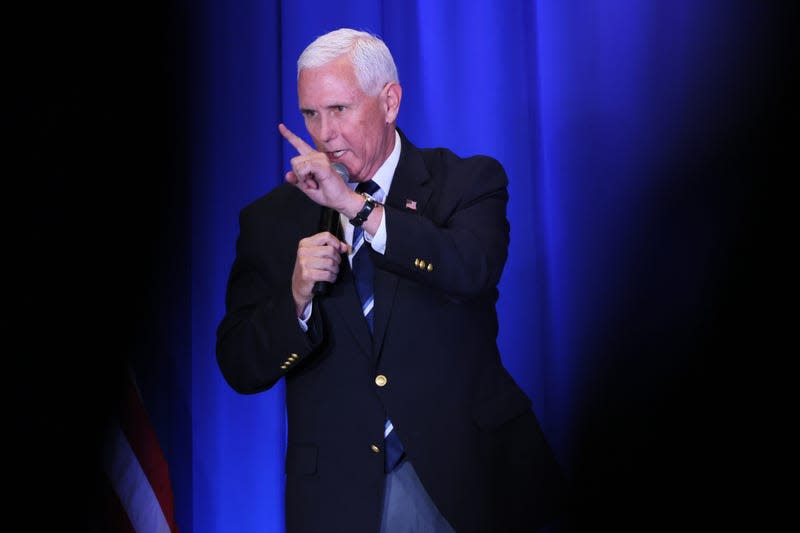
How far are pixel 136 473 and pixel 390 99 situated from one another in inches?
45.1

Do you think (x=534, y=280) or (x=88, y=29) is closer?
(x=88, y=29)

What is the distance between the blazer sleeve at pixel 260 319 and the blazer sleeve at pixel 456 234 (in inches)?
7.2

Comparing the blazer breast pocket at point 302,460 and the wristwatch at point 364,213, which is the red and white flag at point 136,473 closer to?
the blazer breast pocket at point 302,460

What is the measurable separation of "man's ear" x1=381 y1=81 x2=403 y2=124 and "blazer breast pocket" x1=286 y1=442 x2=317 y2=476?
61 centimetres

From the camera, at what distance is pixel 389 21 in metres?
2.66

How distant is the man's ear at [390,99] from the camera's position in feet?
5.88

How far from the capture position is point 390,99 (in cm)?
180

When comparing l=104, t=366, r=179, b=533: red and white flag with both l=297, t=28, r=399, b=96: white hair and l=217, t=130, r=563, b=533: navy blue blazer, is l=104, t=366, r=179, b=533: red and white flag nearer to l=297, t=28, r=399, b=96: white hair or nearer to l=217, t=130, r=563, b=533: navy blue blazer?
l=217, t=130, r=563, b=533: navy blue blazer

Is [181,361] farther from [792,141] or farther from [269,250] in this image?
[792,141]

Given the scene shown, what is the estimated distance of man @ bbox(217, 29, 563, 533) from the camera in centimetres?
156

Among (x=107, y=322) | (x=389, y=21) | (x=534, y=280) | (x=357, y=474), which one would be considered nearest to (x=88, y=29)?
(x=107, y=322)

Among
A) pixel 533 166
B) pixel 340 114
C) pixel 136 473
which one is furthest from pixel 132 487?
pixel 533 166

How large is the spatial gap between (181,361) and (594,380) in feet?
3.61

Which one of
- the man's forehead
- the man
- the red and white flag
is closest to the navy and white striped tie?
the man
